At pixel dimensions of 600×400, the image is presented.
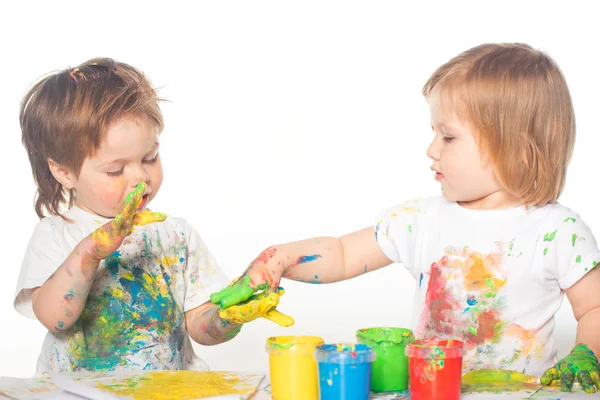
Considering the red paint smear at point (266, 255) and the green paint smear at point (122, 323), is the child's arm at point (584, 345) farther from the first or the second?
the green paint smear at point (122, 323)

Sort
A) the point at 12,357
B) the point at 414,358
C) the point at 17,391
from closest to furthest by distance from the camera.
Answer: the point at 414,358 → the point at 17,391 → the point at 12,357

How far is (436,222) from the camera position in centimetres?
238

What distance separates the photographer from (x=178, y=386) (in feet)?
5.86

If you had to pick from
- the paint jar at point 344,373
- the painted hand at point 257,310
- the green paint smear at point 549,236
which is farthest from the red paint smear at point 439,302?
the paint jar at point 344,373

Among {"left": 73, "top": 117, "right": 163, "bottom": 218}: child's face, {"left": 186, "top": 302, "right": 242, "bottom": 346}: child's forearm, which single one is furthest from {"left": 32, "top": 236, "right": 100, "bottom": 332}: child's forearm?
{"left": 186, "top": 302, "right": 242, "bottom": 346}: child's forearm

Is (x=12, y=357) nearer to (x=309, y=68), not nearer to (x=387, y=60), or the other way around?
(x=309, y=68)

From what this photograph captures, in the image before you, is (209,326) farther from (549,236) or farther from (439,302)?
(549,236)

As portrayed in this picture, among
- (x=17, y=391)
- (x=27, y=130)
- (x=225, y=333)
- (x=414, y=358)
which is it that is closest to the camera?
(x=414, y=358)

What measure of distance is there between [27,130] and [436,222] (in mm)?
1235

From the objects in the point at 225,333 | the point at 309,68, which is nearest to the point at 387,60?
the point at 309,68

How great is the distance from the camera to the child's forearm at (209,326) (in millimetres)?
2264

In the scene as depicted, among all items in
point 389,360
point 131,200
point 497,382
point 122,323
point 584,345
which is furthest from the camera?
point 122,323

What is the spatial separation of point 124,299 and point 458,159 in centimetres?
102

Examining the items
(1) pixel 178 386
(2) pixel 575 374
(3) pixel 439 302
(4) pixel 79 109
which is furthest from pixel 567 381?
(4) pixel 79 109
